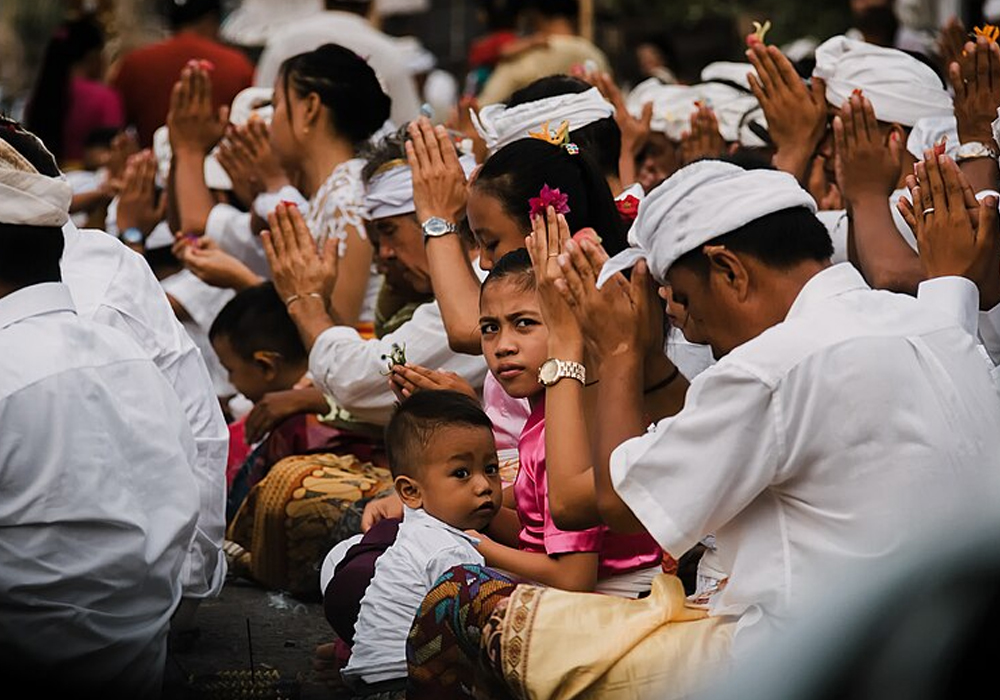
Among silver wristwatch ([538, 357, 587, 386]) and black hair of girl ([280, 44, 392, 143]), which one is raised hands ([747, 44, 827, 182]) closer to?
black hair of girl ([280, 44, 392, 143])

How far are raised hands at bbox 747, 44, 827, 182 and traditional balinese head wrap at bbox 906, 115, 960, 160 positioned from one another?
31cm

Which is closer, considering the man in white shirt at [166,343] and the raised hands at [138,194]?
the man in white shirt at [166,343]

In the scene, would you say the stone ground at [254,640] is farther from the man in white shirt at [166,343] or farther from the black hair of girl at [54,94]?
the black hair of girl at [54,94]

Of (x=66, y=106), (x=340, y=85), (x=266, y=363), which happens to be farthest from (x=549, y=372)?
(x=66, y=106)

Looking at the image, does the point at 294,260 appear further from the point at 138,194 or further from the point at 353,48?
the point at 353,48

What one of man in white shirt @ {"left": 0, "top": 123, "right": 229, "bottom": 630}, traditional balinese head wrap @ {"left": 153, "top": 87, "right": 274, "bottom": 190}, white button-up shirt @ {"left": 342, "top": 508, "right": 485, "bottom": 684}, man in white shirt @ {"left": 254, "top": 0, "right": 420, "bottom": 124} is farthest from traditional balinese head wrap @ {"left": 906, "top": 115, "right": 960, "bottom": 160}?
man in white shirt @ {"left": 254, "top": 0, "right": 420, "bottom": 124}

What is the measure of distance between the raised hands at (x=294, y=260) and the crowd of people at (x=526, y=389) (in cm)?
1

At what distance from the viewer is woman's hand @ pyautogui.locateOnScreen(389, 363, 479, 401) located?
501 cm

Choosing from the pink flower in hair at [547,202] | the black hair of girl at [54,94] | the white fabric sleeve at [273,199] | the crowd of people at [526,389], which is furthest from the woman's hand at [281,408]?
the black hair of girl at [54,94]

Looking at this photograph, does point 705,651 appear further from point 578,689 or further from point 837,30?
point 837,30

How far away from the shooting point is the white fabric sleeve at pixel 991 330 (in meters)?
4.67

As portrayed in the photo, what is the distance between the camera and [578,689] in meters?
3.58

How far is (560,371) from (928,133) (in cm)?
224

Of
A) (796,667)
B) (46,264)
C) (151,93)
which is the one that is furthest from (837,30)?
(796,667)
